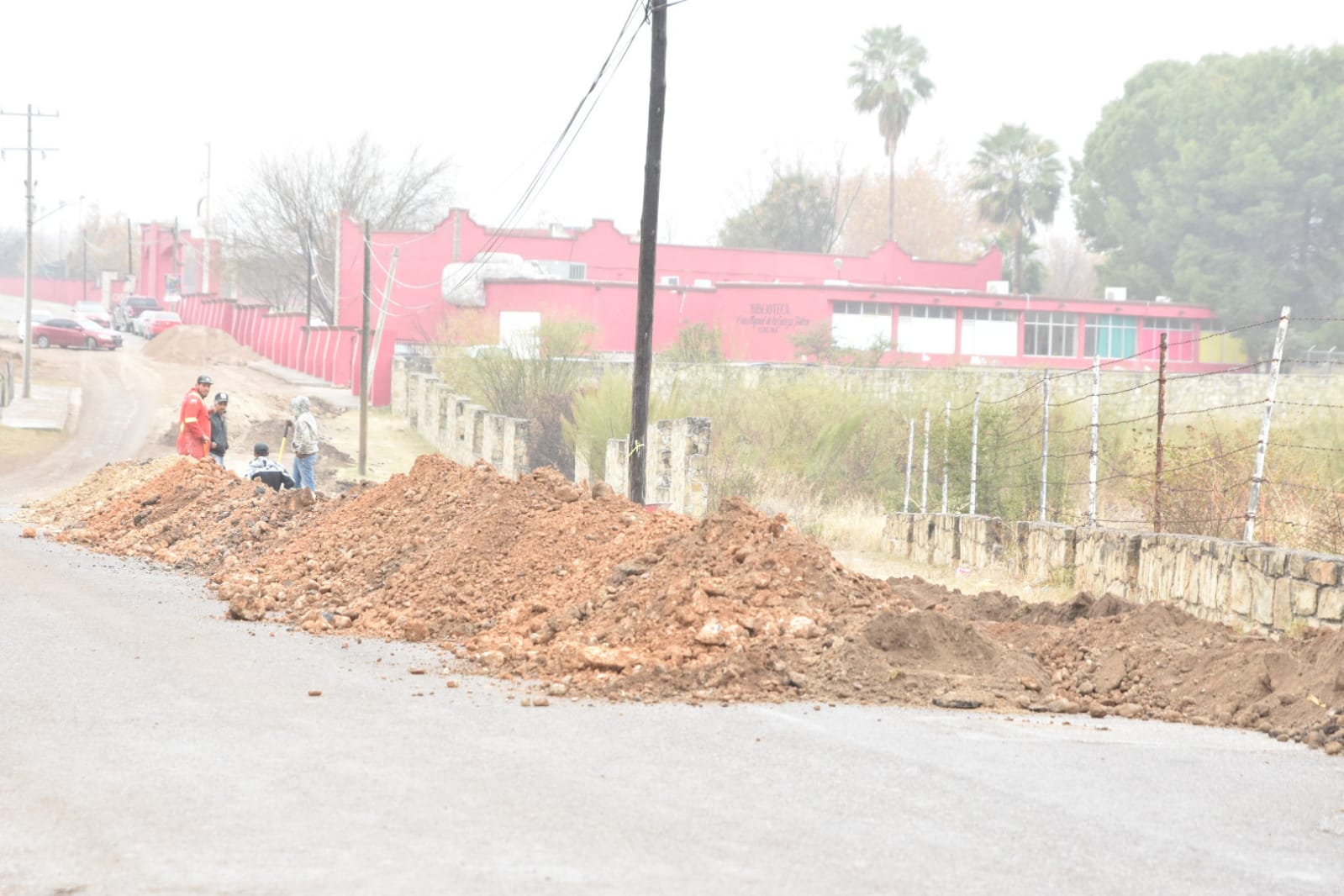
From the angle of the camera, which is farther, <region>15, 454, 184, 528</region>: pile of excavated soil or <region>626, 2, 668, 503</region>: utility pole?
<region>15, 454, 184, 528</region>: pile of excavated soil

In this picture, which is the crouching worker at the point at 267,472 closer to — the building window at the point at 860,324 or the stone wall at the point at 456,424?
the stone wall at the point at 456,424

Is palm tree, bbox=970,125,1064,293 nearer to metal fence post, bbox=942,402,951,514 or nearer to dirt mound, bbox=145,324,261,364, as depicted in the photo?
dirt mound, bbox=145,324,261,364

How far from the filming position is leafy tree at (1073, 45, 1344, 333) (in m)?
74.4

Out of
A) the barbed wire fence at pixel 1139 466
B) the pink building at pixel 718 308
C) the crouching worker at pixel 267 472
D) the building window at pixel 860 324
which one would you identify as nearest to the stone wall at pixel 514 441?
the barbed wire fence at pixel 1139 466

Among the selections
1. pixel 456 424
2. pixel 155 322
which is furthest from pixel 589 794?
pixel 155 322

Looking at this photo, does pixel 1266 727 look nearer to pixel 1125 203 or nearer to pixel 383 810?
pixel 383 810

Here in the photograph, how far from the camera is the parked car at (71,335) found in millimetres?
65500

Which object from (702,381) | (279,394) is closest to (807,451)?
(702,381)

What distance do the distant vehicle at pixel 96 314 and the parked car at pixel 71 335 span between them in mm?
11752

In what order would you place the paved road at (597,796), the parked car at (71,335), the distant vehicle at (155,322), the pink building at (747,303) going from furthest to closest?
the distant vehicle at (155,322) < the parked car at (71,335) < the pink building at (747,303) < the paved road at (597,796)

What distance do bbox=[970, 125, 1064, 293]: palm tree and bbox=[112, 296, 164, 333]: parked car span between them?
47209mm

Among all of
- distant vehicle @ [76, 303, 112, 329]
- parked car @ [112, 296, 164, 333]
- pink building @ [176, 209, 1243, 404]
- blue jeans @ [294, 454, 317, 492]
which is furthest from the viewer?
parked car @ [112, 296, 164, 333]

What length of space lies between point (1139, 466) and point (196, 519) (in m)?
13.1

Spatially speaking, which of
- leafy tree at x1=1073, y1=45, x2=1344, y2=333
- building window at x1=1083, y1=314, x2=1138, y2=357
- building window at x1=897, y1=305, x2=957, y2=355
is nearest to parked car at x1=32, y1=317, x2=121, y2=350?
building window at x1=897, y1=305, x2=957, y2=355
